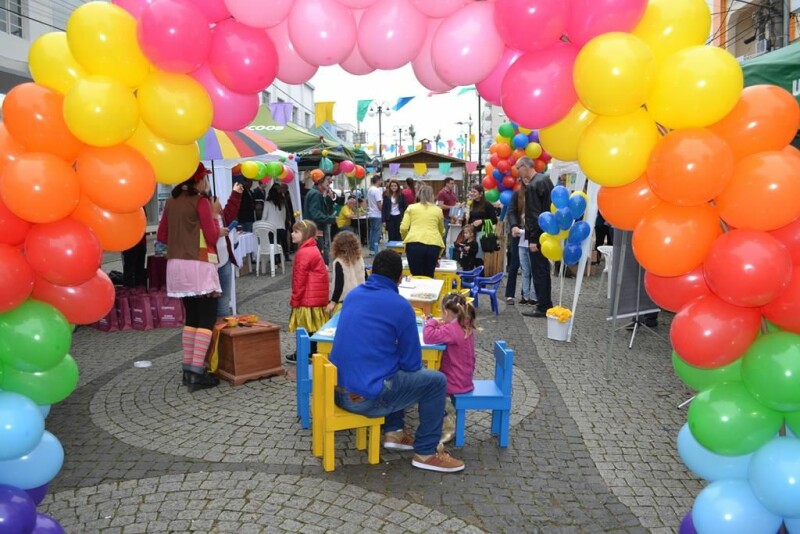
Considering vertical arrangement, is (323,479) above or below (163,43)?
below

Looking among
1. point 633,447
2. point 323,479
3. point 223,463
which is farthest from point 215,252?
point 633,447

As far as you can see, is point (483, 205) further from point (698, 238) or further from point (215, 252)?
point (698, 238)

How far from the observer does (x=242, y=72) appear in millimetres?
2498

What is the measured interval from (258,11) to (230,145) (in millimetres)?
5139

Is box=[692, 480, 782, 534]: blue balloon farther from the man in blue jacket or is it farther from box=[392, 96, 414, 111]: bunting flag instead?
box=[392, 96, 414, 111]: bunting flag

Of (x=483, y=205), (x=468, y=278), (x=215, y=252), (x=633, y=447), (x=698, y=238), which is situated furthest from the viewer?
(x=483, y=205)

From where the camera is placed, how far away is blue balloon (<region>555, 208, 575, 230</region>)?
23.6 ft

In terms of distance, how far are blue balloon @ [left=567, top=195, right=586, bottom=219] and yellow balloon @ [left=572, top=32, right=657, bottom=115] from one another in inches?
203

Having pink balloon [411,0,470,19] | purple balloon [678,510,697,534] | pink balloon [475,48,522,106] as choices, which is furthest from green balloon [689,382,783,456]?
pink balloon [411,0,470,19]

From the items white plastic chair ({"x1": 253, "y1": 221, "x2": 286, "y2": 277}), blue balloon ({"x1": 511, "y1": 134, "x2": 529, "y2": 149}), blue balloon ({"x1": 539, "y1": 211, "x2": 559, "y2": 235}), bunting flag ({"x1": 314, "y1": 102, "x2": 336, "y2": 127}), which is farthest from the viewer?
bunting flag ({"x1": 314, "y1": 102, "x2": 336, "y2": 127})

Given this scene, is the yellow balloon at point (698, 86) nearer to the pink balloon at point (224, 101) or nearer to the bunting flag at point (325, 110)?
the pink balloon at point (224, 101)

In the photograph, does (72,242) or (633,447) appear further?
(633,447)

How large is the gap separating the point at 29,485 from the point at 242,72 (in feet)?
6.28

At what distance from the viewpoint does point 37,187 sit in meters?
2.31
